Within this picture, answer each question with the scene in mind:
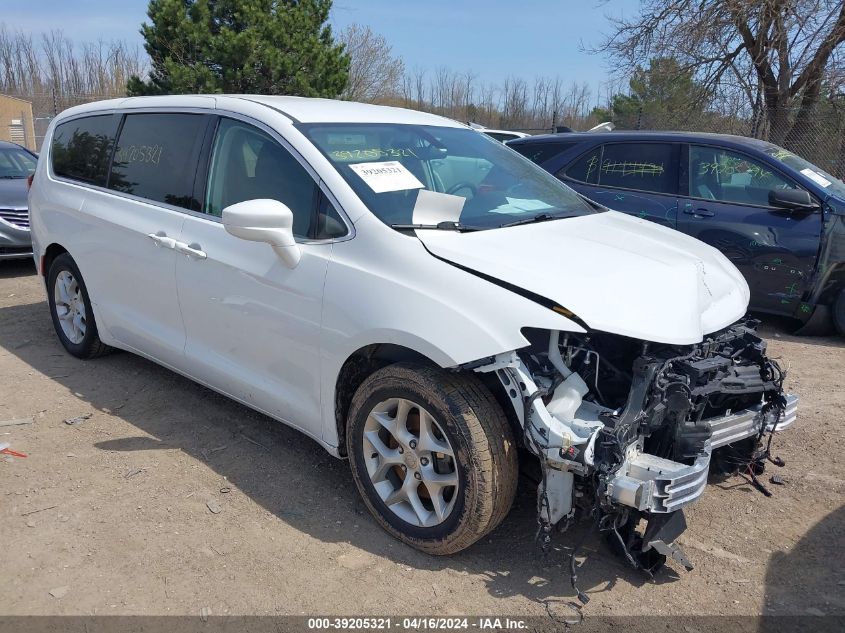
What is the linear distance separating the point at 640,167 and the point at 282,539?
16.5 ft

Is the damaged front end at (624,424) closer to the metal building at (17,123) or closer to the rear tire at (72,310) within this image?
the rear tire at (72,310)

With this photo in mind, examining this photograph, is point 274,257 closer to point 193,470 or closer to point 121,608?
point 193,470

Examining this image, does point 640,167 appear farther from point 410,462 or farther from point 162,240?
point 410,462

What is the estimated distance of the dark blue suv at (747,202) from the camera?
594 centimetres

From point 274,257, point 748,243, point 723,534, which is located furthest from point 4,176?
point 723,534

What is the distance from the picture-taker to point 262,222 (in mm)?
3117

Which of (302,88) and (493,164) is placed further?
(302,88)

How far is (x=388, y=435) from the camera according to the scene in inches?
125

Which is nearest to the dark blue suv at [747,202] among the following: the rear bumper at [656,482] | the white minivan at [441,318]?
the white minivan at [441,318]

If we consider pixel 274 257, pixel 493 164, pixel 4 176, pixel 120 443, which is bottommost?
pixel 120 443

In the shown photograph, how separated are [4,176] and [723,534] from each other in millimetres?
9476

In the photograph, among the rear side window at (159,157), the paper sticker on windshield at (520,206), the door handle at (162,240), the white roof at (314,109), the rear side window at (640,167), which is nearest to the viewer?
the paper sticker on windshield at (520,206)

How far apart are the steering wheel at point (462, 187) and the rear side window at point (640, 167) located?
3424 mm

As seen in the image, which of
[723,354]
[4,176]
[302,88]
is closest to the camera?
[723,354]
